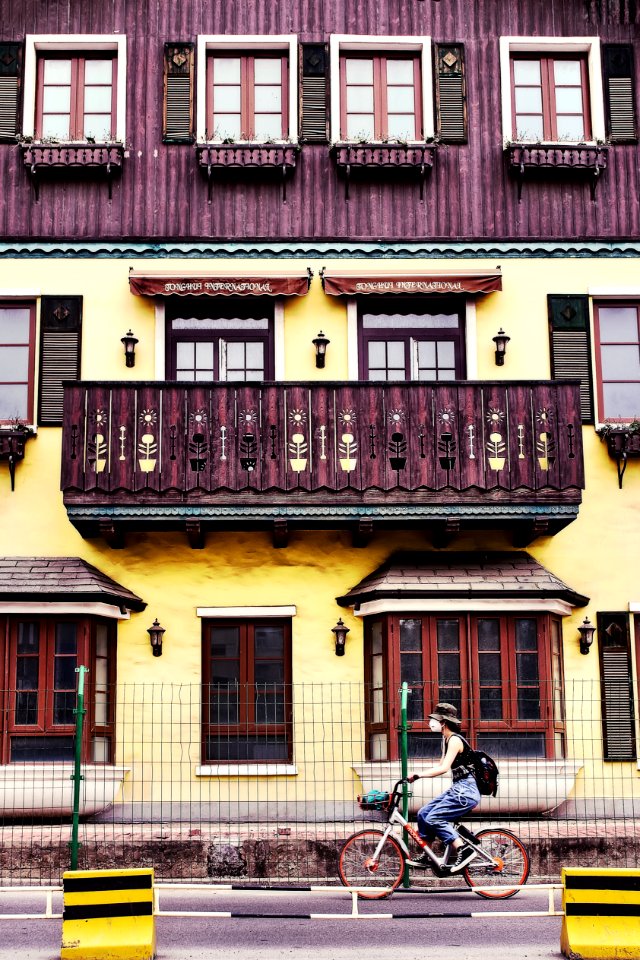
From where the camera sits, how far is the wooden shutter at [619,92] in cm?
1959

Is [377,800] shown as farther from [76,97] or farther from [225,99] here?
[76,97]

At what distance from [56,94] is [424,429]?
24.3 ft

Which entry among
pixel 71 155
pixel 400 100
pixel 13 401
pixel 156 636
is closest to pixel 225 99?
pixel 71 155

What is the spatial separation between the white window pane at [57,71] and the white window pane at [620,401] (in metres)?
8.94

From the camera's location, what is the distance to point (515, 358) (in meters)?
19.0

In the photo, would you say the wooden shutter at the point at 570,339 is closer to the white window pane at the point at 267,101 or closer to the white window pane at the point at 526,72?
the white window pane at the point at 526,72

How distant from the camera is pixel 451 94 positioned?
64.6ft

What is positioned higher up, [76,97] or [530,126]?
[76,97]

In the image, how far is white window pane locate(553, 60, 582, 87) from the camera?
20.0 meters

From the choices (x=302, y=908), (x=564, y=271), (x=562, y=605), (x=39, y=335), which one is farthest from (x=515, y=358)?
(x=302, y=908)

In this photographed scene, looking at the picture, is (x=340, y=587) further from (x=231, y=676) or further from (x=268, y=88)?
(x=268, y=88)

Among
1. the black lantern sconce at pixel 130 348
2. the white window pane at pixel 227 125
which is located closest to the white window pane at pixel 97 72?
the white window pane at pixel 227 125

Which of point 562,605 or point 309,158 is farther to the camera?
point 309,158

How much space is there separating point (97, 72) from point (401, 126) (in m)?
4.49
